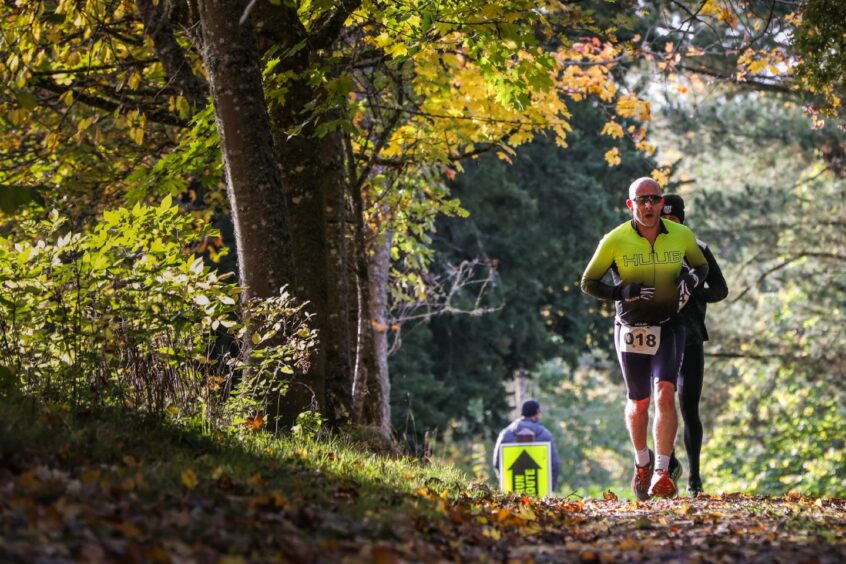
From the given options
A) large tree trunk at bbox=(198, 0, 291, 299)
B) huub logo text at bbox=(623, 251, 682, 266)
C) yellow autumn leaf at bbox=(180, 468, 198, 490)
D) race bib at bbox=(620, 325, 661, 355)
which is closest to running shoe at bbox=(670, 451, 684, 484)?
race bib at bbox=(620, 325, 661, 355)

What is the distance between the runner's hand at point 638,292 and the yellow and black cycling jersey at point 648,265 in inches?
3.9

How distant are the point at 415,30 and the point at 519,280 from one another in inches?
709

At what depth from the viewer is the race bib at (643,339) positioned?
8969 millimetres

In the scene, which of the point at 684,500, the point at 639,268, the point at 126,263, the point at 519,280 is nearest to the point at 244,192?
the point at 126,263

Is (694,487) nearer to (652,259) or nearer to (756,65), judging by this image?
(652,259)

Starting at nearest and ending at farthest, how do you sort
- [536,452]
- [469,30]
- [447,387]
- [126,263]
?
[126,263]
[469,30]
[536,452]
[447,387]

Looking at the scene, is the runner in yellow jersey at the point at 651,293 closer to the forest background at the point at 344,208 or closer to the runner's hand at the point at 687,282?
the runner's hand at the point at 687,282

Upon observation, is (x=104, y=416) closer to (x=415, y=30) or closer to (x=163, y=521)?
(x=163, y=521)

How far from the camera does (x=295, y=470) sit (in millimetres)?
6270

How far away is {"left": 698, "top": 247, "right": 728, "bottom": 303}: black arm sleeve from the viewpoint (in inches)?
372

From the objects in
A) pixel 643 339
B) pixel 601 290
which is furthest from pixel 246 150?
pixel 643 339

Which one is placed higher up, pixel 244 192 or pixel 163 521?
pixel 244 192

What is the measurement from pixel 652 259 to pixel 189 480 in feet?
15.2

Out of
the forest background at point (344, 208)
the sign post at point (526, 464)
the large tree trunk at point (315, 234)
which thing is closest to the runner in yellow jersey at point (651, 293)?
the forest background at point (344, 208)
